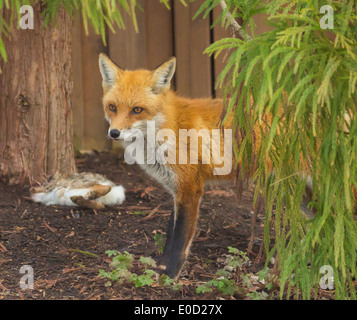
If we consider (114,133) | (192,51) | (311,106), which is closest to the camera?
(311,106)

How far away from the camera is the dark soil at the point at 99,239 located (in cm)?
304

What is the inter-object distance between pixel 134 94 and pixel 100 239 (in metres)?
0.99

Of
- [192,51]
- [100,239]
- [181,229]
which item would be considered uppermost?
[192,51]

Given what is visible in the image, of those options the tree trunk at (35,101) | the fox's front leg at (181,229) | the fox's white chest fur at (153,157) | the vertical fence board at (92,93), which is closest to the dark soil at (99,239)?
the fox's front leg at (181,229)

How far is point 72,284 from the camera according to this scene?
10.1ft

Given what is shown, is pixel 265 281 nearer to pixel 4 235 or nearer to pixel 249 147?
pixel 249 147

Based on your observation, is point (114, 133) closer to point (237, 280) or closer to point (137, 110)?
point (137, 110)

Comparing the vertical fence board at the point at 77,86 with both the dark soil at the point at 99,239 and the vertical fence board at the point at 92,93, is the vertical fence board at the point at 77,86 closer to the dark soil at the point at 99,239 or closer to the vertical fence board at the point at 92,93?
the vertical fence board at the point at 92,93

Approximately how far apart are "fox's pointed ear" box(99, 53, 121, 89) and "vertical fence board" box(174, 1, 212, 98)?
1.71 m

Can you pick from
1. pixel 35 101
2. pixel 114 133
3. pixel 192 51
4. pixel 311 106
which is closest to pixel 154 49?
pixel 192 51

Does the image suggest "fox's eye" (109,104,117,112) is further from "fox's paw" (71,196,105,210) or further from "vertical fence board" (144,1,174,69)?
"vertical fence board" (144,1,174,69)

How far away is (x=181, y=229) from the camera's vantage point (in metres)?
3.31

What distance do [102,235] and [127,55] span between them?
2046mm

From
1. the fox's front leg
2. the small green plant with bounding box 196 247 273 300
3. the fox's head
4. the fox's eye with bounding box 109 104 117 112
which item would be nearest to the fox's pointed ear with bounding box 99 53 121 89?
the fox's head
